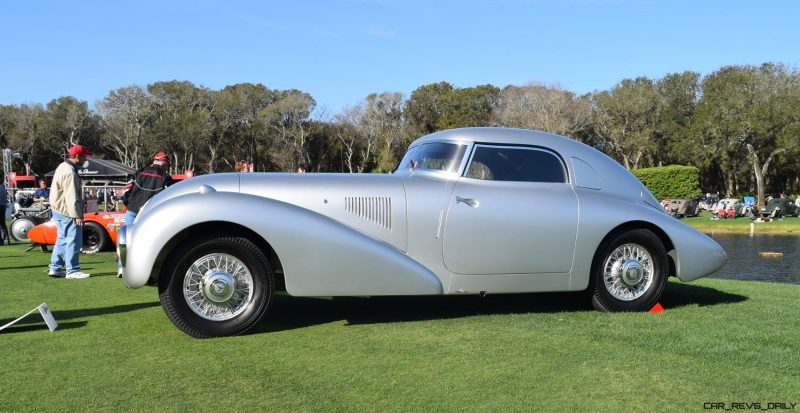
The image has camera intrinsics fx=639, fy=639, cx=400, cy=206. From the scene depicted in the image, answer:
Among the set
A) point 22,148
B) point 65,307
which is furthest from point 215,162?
point 65,307

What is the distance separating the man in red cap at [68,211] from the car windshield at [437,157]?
517 cm

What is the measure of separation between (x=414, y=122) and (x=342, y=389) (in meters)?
79.0

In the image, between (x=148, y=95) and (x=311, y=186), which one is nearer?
(x=311, y=186)

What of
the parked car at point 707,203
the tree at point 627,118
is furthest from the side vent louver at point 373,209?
the tree at point 627,118

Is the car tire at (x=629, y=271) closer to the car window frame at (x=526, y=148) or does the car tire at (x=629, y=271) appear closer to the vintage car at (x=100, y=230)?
the car window frame at (x=526, y=148)

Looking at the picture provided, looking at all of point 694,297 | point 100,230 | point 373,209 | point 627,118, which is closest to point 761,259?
point 694,297

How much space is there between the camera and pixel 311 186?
18.2 feet

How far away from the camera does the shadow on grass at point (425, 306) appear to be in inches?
229

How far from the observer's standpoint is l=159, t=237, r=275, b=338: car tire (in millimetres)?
5082

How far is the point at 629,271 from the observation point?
5.98m

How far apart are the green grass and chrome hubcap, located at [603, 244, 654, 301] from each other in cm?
30

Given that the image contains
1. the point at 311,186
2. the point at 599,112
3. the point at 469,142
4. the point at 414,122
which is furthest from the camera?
the point at 414,122

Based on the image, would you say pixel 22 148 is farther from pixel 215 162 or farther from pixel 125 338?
pixel 125 338

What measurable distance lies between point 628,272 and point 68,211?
7328 mm
